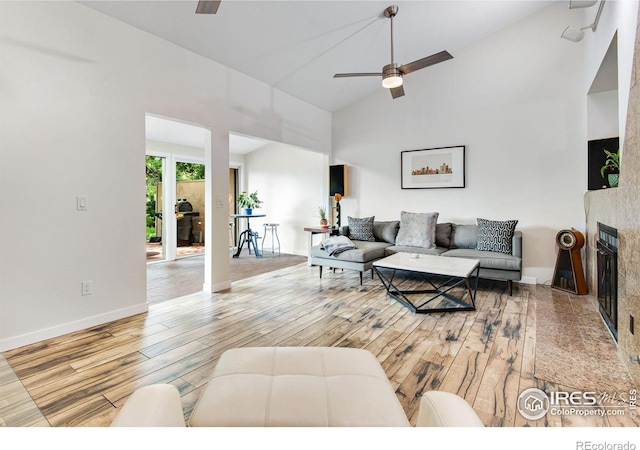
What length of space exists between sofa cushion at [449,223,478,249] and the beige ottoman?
3641 mm

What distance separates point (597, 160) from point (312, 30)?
12.4ft

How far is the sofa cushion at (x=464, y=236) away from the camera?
4.54 meters

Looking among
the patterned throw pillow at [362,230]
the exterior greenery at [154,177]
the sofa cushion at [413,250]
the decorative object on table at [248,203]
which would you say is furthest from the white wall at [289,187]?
the sofa cushion at [413,250]

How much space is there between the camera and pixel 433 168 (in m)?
5.14

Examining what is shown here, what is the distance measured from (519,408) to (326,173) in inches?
200

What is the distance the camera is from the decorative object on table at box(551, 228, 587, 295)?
3.78 m

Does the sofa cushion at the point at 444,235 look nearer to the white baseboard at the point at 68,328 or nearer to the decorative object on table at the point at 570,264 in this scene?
the decorative object on table at the point at 570,264

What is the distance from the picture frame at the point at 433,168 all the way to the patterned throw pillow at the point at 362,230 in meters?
0.94

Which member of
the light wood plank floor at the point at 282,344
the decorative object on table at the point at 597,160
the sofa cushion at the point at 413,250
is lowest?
the light wood plank floor at the point at 282,344

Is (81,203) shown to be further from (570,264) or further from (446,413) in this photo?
(570,264)

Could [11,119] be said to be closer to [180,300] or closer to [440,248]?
[180,300]

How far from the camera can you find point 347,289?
4.07m

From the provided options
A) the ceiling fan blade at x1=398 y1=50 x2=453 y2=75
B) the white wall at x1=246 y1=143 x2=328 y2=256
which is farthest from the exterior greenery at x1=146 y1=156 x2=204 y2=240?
the ceiling fan blade at x1=398 y1=50 x2=453 y2=75

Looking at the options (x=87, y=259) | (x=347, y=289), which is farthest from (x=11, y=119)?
(x=347, y=289)
